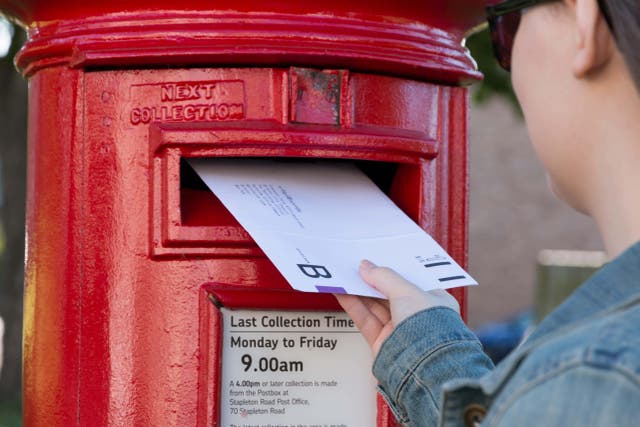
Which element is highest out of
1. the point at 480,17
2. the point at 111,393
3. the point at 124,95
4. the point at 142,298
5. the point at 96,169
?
the point at 480,17

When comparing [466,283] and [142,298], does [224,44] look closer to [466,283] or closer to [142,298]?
[142,298]

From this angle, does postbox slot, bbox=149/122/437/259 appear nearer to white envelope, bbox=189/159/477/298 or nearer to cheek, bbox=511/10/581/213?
white envelope, bbox=189/159/477/298

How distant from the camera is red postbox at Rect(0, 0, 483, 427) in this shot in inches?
64.7

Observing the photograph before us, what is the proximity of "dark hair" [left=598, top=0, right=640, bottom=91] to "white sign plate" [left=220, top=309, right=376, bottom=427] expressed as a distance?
81 cm

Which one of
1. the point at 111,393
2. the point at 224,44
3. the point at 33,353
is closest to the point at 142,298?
the point at 111,393

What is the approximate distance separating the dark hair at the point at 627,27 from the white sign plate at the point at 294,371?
815 mm

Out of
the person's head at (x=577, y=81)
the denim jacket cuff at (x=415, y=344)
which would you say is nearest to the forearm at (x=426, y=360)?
the denim jacket cuff at (x=415, y=344)

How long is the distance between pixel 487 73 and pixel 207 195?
464 centimetres

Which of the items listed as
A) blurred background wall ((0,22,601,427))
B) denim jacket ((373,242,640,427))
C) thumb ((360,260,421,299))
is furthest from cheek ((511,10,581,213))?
blurred background wall ((0,22,601,427))

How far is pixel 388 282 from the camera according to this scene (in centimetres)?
156

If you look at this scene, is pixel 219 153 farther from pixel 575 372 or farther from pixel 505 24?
pixel 575 372

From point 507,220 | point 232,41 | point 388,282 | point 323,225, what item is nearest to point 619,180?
point 388,282

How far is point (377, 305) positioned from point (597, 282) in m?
0.63

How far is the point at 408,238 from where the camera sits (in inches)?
66.1
